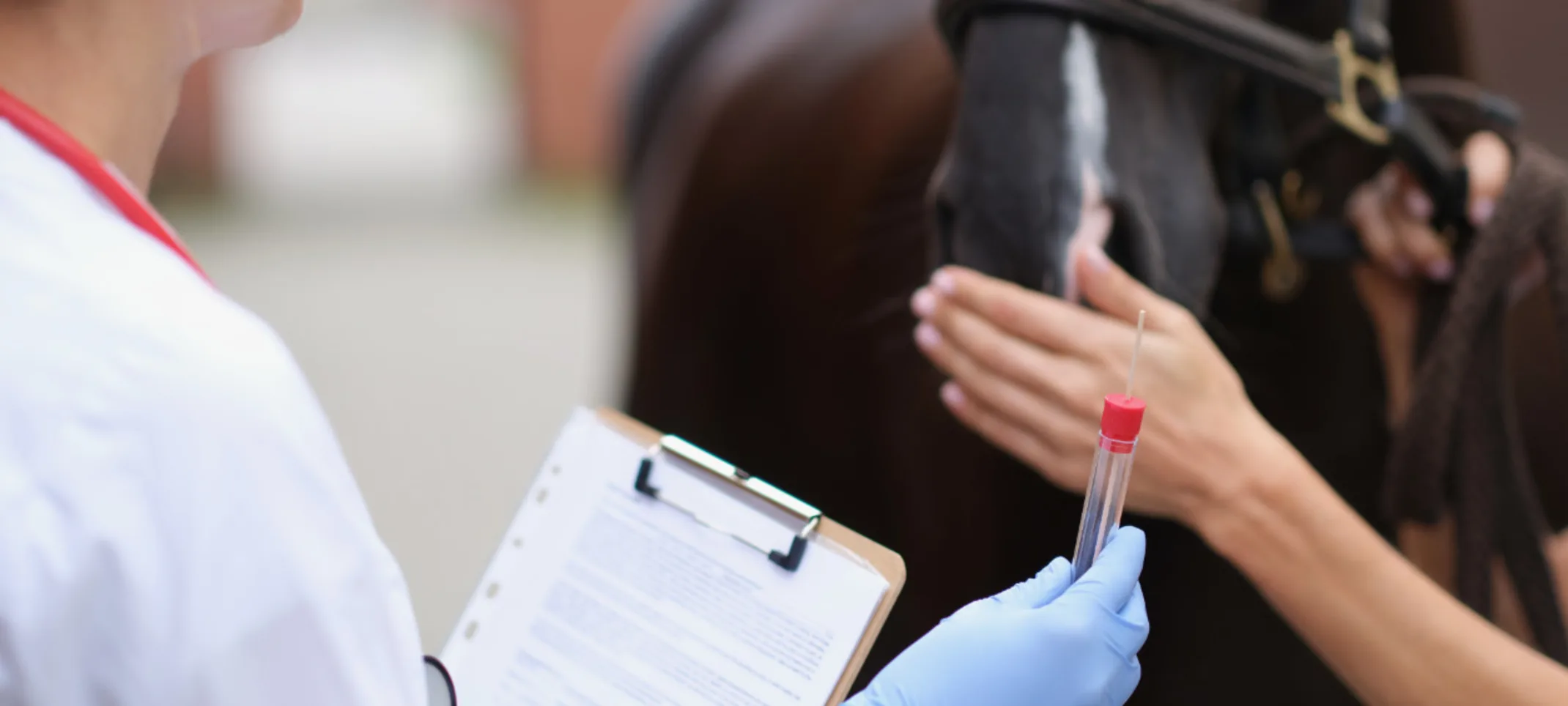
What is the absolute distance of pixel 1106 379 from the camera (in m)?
0.58

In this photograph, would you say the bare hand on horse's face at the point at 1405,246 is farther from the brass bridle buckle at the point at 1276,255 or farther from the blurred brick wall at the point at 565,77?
the blurred brick wall at the point at 565,77

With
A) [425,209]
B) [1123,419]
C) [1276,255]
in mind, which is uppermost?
[1276,255]

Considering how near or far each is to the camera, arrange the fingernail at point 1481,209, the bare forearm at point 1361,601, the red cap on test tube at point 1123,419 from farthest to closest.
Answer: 1. the fingernail at point 1481,209
2. the bare forearm at point 1361,601
3. the red cap on test tube at point 1123,419

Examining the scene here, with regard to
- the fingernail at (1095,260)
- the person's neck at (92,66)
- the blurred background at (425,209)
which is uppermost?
the fingernail at (1095,260)

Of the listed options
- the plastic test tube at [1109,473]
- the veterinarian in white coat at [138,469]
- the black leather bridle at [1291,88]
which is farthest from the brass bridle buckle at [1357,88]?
the veterinarian in white coat at [138,469]

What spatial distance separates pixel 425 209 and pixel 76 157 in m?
4.68

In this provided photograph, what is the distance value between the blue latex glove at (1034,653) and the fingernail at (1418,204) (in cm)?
35

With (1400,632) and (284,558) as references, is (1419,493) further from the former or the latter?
(284,558)

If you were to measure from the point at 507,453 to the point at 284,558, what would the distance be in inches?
83.9

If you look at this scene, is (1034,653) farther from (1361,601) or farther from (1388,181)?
(1388,181)

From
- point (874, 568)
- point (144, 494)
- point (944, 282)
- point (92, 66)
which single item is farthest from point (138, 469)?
point (944, 282)

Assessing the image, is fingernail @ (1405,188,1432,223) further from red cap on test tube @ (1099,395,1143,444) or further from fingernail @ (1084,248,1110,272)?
→ red cap on test tube @ (1099,395,1143,444)

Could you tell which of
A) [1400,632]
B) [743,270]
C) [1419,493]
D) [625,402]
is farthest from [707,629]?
[625,402]

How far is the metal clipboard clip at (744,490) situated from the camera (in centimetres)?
48
